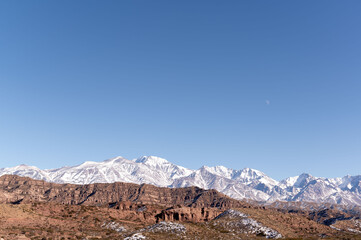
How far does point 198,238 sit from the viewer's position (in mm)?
Answer: 59625

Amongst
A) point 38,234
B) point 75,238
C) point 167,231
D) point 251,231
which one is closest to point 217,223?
point 251,231

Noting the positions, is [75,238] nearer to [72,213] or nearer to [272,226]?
[72,213]

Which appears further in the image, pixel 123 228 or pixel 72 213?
pixel 72 213

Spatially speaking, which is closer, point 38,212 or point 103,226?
point 103,226

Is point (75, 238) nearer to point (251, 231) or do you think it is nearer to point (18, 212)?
point (18, 212)

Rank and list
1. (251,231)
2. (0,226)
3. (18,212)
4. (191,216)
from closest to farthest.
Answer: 1. (0,226)
2. (251,231)
3. (18,212)
4. (191,216)

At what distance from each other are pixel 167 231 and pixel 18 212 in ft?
140

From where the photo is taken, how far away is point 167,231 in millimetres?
64812

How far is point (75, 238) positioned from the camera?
5769cm

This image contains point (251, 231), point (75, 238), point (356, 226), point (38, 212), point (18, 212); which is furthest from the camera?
point (356, 226)

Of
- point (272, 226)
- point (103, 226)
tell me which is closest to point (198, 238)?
point (272, 226)

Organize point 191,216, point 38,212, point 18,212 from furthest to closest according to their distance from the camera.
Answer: point 191,216
point 38,212
point 18,212

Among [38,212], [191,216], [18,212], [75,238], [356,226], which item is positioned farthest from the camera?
[356,226]

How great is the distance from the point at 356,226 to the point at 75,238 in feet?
365
